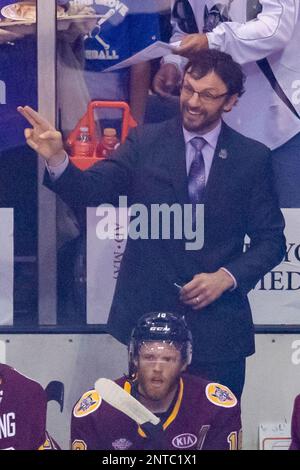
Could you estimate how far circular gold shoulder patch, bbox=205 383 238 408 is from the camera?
399 centimetres

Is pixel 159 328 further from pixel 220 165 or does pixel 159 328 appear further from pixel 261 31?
pixel 261 31

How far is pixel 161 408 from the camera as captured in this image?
13.1ft

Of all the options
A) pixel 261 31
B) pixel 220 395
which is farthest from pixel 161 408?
pixel 261 31

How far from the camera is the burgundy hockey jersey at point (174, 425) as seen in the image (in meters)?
3.95

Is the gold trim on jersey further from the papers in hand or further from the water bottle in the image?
the papers in hand

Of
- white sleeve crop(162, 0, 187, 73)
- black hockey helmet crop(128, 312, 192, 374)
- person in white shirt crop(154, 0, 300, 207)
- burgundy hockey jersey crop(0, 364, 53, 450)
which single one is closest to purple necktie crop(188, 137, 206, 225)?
person in white shirt crop(154, 0, 300, 207)

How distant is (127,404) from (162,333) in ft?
0.92

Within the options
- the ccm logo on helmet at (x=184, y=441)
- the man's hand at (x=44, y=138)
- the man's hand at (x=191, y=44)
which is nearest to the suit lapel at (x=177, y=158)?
the man's hand at (x=191, y=44)

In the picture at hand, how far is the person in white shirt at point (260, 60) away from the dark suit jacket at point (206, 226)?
0.06 metres

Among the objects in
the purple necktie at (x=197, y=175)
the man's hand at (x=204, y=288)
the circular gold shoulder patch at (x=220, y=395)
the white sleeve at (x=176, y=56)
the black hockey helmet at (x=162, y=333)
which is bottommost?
the circular gold shoulder patch at (x=220, y=395)

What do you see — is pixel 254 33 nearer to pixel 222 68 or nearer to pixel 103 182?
pixel 222 68

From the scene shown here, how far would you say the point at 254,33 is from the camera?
3.90 m

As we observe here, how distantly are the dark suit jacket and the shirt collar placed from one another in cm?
2

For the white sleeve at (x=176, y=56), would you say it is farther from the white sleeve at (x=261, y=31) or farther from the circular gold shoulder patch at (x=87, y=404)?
the circular gold shoulder patch at (x=87, y=404)
